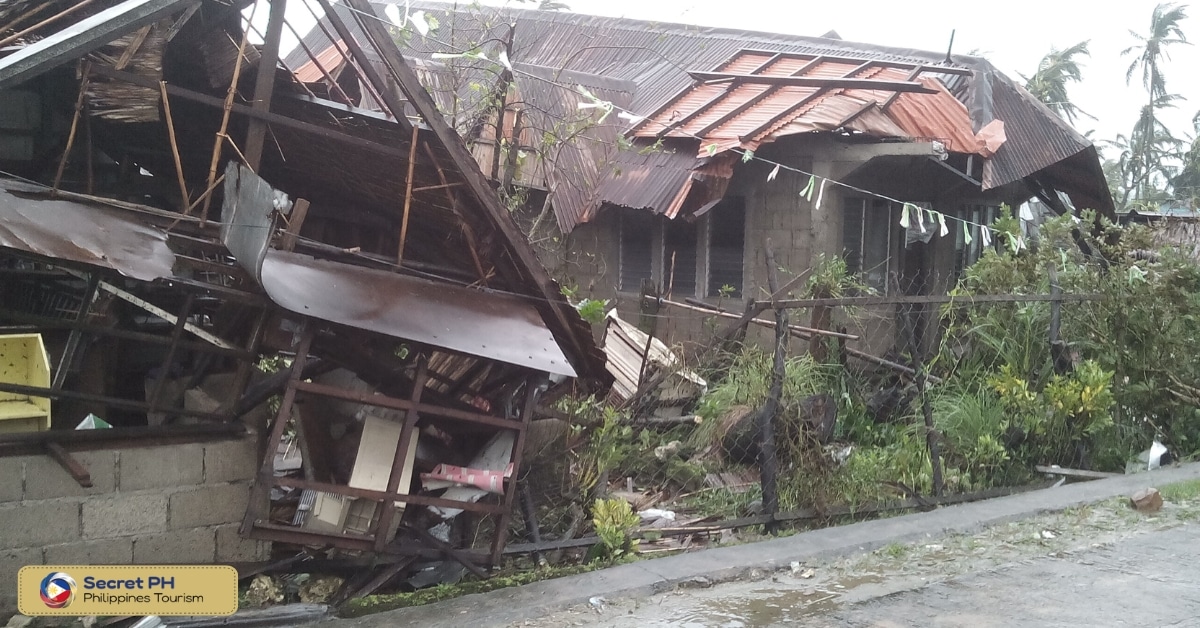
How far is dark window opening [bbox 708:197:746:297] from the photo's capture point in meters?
10.2

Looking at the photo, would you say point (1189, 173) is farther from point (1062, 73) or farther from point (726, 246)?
point (726, 246)

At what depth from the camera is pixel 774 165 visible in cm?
970

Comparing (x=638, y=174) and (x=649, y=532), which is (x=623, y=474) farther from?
(x=638, y=174)

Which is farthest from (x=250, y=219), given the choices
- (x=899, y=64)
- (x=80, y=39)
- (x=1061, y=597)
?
(x=899, y=64)

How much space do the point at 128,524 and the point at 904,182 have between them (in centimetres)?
935

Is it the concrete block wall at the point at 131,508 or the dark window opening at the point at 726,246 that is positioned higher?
the dark window opening at the point at 726,246

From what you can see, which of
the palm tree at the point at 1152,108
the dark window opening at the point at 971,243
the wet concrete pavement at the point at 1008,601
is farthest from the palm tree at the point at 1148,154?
the wet concrete pavement at the point at 1008,601

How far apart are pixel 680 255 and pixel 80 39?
780 cm

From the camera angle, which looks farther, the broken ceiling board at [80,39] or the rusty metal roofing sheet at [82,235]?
the rusty metal roofing sheet at [82,235]

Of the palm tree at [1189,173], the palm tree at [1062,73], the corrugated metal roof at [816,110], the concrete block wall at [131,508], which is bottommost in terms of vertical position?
the concrete block wall at [131,508]

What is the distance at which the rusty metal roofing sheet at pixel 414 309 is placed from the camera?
4160 mm

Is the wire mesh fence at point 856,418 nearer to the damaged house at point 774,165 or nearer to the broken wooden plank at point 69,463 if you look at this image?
the damaged house at point 774,165

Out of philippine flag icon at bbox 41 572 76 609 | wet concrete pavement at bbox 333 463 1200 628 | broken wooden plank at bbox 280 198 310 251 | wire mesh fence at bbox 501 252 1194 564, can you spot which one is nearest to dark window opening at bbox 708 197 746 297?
wire mesh fence at bbox 501 252 1194 564

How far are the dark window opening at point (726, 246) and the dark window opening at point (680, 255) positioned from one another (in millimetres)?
236
